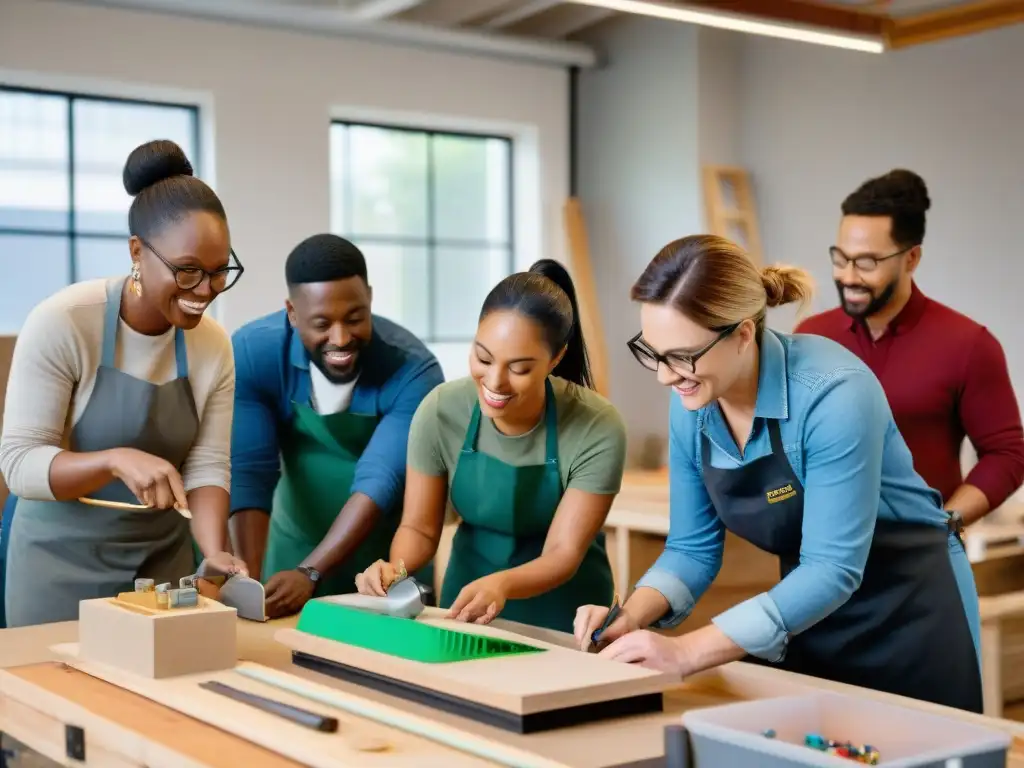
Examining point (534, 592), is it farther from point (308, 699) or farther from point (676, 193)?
point (676, 193)

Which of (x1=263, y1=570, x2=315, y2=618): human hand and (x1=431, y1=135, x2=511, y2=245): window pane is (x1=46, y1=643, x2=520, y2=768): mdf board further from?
(x1=431, y1=135, x2=511, y2=245): window pane

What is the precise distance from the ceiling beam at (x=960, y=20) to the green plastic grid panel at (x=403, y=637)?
13.5ft

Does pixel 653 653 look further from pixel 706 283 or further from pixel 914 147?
pixel 914 147

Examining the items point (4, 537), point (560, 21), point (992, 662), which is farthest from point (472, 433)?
point (560, 21)

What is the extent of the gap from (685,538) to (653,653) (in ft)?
1.23

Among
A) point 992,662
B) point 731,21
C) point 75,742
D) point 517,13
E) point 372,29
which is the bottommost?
point 992,662

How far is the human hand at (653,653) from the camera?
73.2 inches

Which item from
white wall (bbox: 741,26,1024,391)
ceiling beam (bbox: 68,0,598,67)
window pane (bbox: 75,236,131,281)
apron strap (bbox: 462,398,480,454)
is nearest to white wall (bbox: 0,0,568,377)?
ceiling beam (bbox: 68,0,598,67)

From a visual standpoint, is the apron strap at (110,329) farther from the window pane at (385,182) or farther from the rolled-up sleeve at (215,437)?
the window pane at (385,182)

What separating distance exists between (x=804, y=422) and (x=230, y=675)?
0.98 metres

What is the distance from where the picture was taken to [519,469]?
8.25 ft

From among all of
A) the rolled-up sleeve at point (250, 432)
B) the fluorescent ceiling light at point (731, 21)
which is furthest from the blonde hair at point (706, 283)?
the fluorescent ceiling light at point (731, 21)

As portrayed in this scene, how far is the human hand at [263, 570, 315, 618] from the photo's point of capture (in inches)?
99.1

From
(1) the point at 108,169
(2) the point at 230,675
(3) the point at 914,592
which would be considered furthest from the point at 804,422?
(1) the point at 108,169
